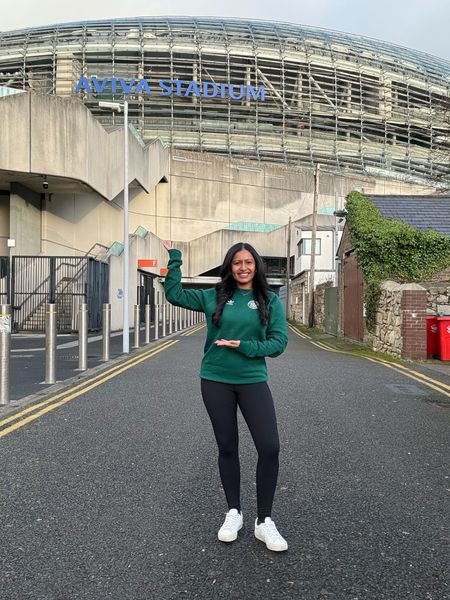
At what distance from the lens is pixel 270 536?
3.12 meters

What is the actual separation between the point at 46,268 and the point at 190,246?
942 inches

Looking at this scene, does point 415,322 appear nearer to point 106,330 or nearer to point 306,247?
point 106,330

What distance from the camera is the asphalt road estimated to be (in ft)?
9.15

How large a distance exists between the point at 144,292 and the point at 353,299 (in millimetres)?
18147

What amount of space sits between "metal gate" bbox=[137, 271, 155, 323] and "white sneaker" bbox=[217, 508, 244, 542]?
96.3 ft

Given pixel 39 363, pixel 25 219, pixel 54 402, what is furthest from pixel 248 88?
pixel 54 402

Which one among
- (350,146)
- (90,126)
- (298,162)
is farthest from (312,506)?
(350,146)

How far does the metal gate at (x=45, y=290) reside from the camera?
75.4 ft

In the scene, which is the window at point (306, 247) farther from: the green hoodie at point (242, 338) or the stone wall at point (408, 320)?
the green hoodie at point (242, 338)

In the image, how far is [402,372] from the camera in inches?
448

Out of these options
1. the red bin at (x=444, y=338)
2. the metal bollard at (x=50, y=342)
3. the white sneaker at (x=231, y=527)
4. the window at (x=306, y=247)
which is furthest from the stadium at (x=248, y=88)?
the white sneaker at (x=231, y=527)

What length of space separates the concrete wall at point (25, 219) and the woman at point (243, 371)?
84.1 ft

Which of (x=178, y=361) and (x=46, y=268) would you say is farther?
(x=46, y=268)

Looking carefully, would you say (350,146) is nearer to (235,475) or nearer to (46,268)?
(46,268)
